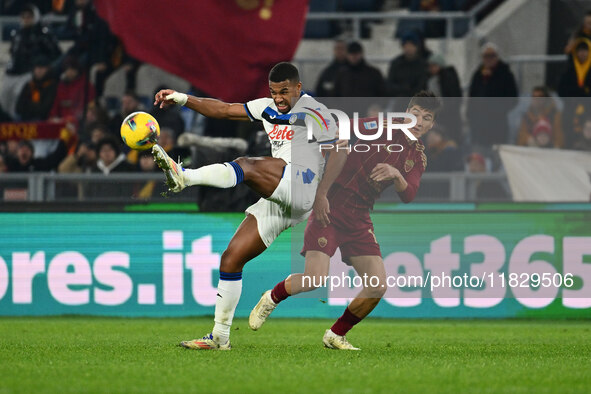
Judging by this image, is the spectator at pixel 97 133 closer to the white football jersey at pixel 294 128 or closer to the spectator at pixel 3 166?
the spectator at pixel 3 166

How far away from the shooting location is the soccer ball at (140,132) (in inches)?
315

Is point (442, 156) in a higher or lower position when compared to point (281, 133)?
lower

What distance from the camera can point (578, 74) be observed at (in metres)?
14.4

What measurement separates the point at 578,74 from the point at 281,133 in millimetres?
6923

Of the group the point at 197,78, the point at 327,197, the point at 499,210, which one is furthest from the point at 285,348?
the point at 197,78

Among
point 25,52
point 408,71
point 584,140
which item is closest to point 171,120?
point 25,52

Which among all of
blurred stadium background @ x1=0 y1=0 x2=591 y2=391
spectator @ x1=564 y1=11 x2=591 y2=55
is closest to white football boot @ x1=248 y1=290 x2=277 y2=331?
blurred stadium background @ x1=0 y1=0 x2=591 y2=391

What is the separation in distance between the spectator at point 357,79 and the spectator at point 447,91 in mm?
725

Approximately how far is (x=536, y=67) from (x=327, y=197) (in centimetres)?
735

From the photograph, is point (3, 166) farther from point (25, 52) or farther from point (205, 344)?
point (205, 344)

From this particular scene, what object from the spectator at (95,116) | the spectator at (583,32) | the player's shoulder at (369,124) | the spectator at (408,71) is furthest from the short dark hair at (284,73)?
the spectator at (583,32)

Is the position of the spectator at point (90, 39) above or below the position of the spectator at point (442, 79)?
above

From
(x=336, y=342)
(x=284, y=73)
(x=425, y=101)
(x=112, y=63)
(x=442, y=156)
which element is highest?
(x=112, y=63)

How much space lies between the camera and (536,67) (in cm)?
1578
